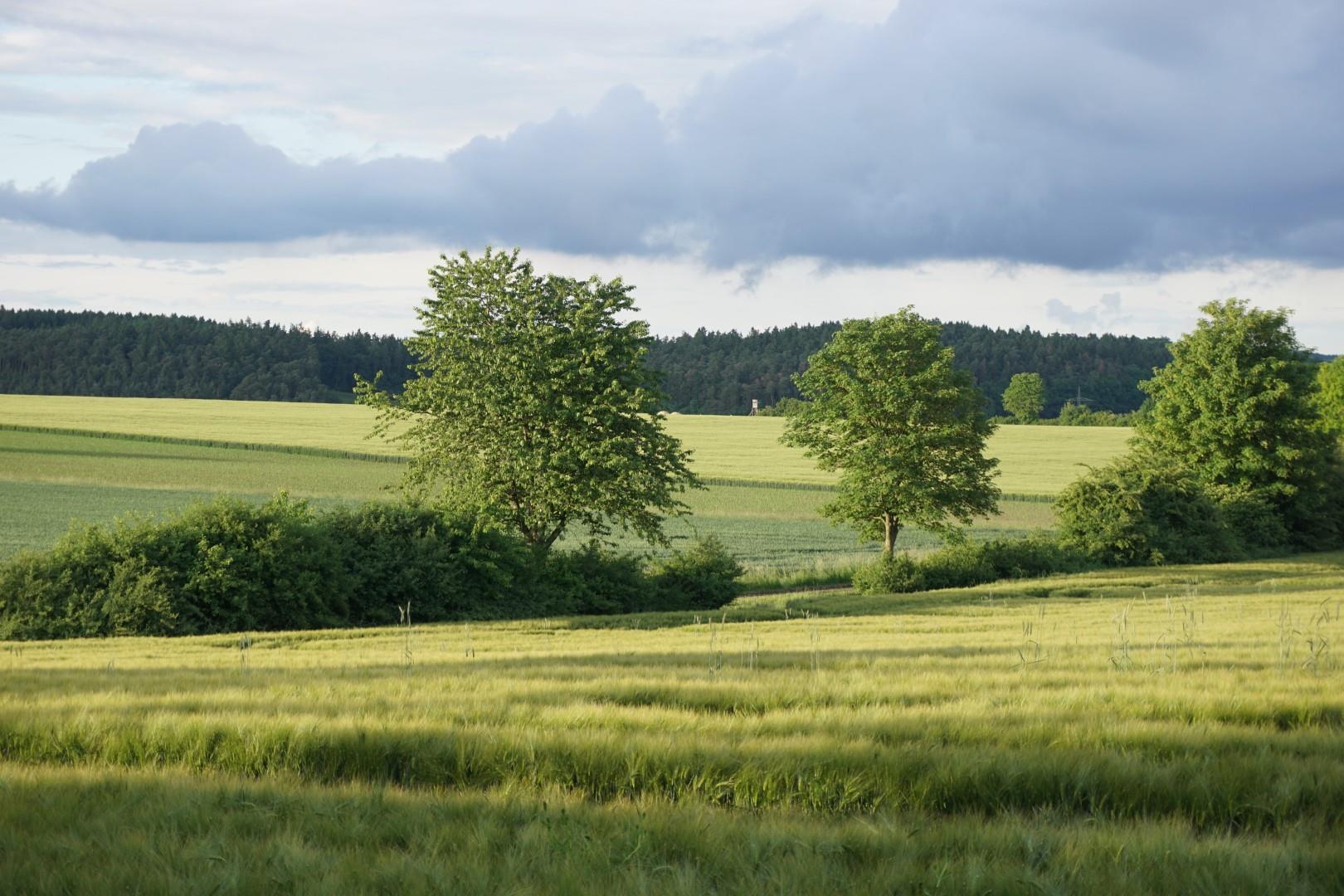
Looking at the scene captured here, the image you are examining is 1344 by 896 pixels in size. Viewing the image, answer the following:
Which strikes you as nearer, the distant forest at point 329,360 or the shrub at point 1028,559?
the shrub at point 1028,559

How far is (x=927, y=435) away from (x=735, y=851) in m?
36.2

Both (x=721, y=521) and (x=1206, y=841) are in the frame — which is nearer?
(x=1206, y=841)

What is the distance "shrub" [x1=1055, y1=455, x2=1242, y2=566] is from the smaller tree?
345ft

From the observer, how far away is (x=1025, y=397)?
489 ft

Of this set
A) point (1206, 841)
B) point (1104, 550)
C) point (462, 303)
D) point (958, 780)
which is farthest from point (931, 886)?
point (1104, 550)

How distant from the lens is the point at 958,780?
5.66m

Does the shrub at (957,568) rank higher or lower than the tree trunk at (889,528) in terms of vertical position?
lower

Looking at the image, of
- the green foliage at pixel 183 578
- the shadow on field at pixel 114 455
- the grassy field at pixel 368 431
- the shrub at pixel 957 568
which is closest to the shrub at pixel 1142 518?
the shrub at pixel 957 568

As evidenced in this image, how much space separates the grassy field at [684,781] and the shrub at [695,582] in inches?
980

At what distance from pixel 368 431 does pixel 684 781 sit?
96412 mm

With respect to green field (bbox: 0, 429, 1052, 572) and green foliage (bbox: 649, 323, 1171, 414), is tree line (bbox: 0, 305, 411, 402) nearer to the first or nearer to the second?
green foliage (bbox: 649, 323, 1171, 414)

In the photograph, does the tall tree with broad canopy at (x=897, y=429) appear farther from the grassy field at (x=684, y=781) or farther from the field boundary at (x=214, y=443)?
the field boundary at (x=214, y=443)

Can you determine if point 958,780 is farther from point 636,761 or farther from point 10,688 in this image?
point 10,688

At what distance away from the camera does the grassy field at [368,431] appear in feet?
276
